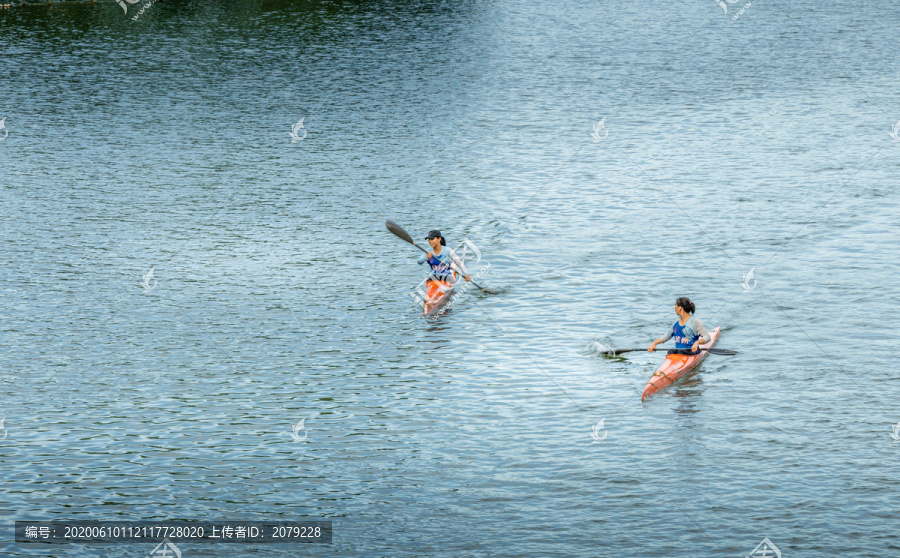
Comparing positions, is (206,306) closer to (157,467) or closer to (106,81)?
(157,467)

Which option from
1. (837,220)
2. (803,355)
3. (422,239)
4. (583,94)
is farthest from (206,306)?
(583,94)

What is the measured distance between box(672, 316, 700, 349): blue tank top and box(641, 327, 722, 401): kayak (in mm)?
351

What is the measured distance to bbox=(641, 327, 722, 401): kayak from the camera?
94.1 feet

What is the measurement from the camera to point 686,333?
29.8 m

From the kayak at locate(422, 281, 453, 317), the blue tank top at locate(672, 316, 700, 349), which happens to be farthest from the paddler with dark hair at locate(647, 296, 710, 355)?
the kayak at locate(422, 281, 453, 317)

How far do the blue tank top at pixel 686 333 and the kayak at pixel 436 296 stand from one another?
29.6 feet

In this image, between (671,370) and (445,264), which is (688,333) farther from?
(445,264)

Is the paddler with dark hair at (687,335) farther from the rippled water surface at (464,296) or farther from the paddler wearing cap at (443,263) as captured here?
the paddler wearing cap at (443,263)

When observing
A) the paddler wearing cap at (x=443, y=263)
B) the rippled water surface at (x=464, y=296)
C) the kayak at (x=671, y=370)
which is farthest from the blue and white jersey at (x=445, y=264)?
the kayak at (x=671, y=370)

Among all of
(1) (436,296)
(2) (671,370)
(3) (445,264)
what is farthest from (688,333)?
(1) (436,296)

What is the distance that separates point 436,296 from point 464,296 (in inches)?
59.6

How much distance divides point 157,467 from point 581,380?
11.7 metres

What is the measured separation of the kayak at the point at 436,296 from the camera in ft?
117

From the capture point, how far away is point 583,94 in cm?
7262
